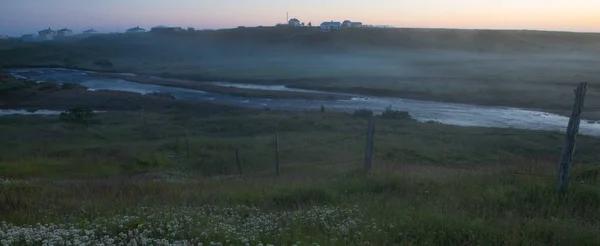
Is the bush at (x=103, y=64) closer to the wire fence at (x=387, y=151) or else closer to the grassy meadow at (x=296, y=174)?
the grassy meadow at (x=296, y=174)

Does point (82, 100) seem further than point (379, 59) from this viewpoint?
No

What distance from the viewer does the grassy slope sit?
61406mm

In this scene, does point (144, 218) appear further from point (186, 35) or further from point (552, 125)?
point (186, 35)

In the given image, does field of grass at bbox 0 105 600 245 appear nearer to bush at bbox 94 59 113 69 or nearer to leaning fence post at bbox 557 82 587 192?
leaning fence post at bbox 557 82 587 192

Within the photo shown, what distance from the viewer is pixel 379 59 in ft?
335

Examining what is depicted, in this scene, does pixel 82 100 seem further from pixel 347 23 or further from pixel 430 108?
pixel 347 23

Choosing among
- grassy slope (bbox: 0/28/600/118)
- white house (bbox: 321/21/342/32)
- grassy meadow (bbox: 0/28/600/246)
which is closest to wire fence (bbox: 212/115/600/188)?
grassy meadow (bbox: 0/28/600/246)

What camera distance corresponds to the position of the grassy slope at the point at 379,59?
61.4m

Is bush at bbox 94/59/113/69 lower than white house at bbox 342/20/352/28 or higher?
lower

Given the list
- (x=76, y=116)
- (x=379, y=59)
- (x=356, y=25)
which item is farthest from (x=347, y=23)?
(x=76, y=116)

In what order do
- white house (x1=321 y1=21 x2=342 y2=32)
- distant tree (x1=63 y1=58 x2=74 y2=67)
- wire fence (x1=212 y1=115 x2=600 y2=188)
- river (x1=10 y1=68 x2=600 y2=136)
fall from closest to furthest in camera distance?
wire fence (x1=212 y1=115 x2=600 y2=188) < river (x1=10 y1=68 x2=600 y2=136) < distant tree (x1=63 y1=58 x2=74 y2=67) < white house (x1=321 y1=21 x2=342 y2=32)

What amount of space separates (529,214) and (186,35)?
154 m

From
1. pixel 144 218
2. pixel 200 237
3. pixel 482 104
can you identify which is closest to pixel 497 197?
pixel 200 237

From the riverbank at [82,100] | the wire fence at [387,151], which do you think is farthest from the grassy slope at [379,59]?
the riverbank at [82,100]
